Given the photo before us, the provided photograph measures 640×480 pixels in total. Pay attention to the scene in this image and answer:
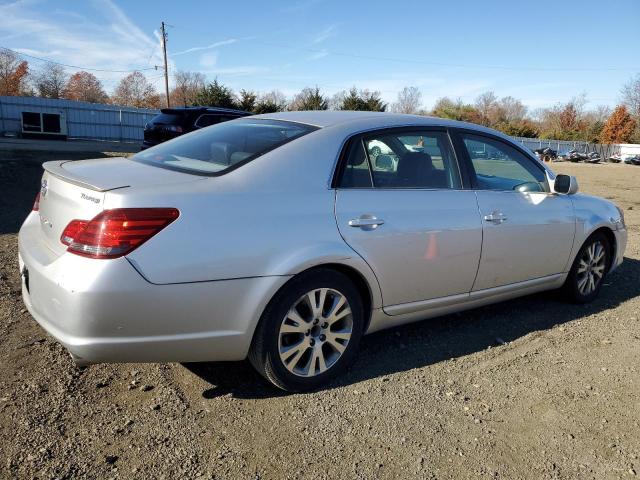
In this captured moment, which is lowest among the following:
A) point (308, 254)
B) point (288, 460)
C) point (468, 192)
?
point (288, 460)

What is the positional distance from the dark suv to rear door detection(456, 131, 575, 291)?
9236 mm

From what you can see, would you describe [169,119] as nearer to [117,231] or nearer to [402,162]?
[402,162]

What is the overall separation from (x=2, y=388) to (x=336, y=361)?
6.16 ft

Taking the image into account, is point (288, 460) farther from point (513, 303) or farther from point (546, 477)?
point (513, 303)

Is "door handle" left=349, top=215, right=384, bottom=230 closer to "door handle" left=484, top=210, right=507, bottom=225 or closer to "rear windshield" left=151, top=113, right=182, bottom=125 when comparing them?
"door handle" left=484, top=210, right=507, bottom=225

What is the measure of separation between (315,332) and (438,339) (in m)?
1.28

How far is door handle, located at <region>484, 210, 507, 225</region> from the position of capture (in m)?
3.76

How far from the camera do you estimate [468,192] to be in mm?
3748

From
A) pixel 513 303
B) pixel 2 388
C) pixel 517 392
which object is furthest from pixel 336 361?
pixel 513 303

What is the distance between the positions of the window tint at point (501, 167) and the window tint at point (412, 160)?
0.83ft

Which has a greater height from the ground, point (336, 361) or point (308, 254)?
point (308, 254)

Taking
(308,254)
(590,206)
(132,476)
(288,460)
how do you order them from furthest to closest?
(590,206) → (308,254) → (288,460) → (132,476)

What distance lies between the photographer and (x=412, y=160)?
363 cm

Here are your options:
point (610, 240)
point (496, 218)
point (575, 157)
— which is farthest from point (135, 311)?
point (575, 157)
